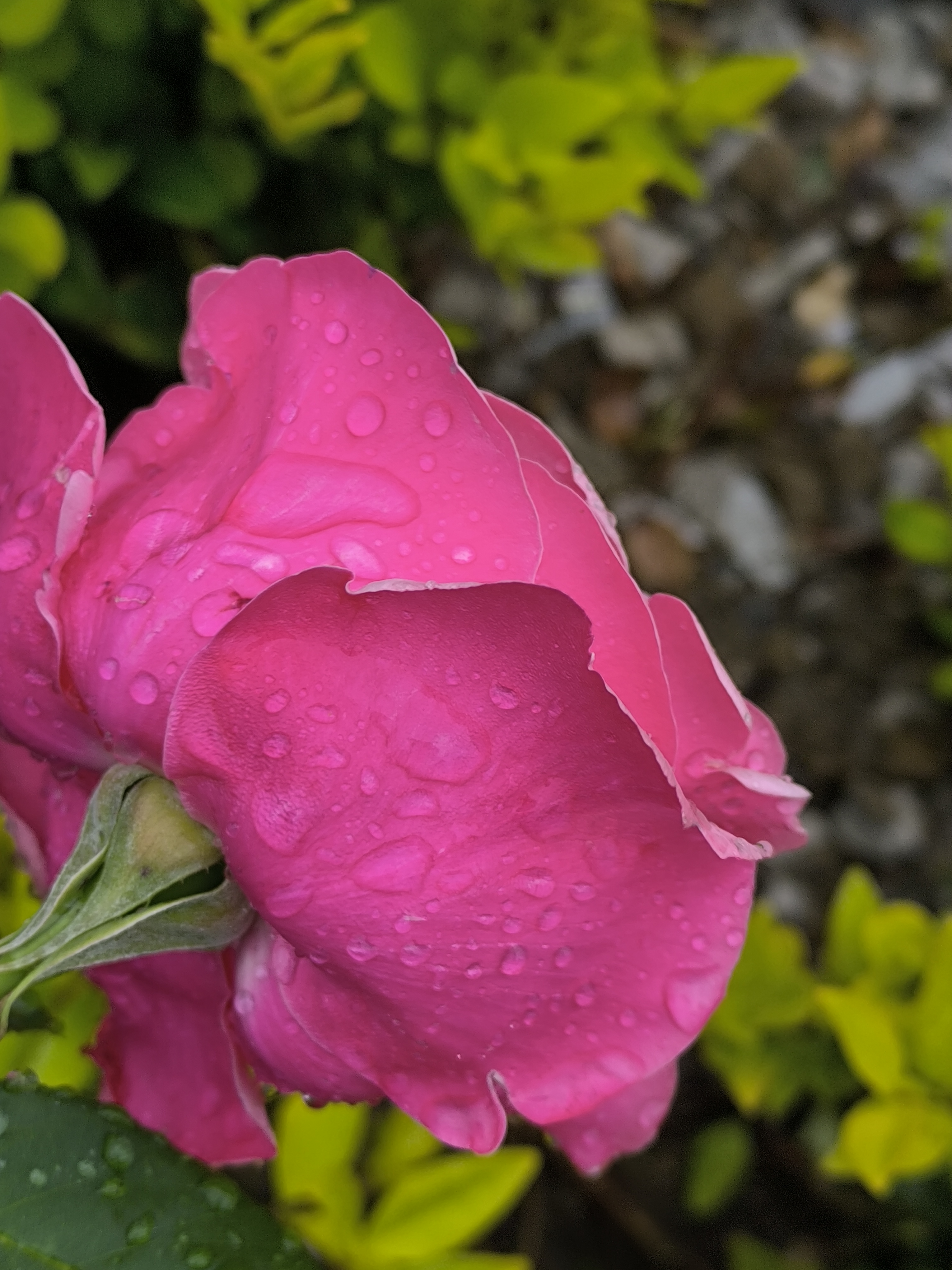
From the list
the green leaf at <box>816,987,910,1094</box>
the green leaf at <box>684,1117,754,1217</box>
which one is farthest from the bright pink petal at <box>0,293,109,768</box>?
the green leaf at <box>684,1117,754,1217</box>

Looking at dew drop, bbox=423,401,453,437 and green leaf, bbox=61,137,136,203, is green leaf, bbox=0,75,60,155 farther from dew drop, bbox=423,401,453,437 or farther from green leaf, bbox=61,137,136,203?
dew drop, bbox=423,401,453,437

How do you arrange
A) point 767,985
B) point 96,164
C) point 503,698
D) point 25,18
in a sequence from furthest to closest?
1. point 767,985
2. point 96,164
3. point 25,18
4. point 503,698

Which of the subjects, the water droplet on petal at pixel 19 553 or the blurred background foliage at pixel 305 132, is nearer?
the water droplet on petal at pixel 19 553

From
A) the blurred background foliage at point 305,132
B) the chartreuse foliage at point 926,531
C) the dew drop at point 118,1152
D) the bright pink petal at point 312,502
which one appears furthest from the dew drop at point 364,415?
the chartreuse foliage at point 926,531

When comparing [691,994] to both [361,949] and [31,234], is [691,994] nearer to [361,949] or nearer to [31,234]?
[361,949]

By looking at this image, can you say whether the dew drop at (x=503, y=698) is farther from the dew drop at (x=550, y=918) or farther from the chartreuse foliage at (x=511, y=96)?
the chartreuse foliage at (x=511, y=96)

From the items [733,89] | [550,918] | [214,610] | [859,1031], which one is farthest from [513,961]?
[733,89]
